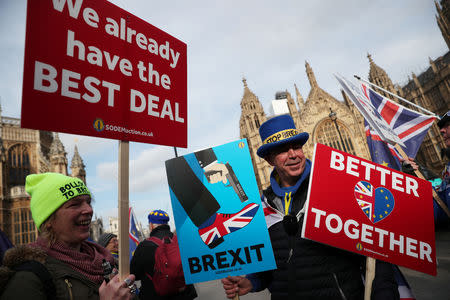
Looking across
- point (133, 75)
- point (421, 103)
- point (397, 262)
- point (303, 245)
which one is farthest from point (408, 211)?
point (421, 103)

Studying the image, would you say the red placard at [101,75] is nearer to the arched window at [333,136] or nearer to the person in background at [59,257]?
the person in background at [59,257]

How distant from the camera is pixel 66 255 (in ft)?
5.30

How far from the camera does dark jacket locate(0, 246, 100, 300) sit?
1.25m

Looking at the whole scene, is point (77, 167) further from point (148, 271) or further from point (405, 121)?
point (405, 121)

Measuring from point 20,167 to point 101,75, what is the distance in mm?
35260

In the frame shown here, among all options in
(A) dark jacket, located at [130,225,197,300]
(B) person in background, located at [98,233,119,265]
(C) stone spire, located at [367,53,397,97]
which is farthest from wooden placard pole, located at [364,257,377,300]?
(C) stone spire, located at [367,53,397,97]

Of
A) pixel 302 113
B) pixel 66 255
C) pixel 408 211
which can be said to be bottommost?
pixel 66 255

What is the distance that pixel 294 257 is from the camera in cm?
180

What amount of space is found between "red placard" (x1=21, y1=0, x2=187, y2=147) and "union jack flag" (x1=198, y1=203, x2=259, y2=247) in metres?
0.76

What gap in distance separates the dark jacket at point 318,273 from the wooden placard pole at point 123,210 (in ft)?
3.74

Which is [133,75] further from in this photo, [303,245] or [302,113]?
[302,113]

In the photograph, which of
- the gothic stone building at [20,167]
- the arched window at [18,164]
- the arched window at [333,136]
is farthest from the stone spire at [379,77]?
the arched window at [18,164]

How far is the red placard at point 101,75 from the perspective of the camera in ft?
4.96

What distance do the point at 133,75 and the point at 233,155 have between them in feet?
3.45
